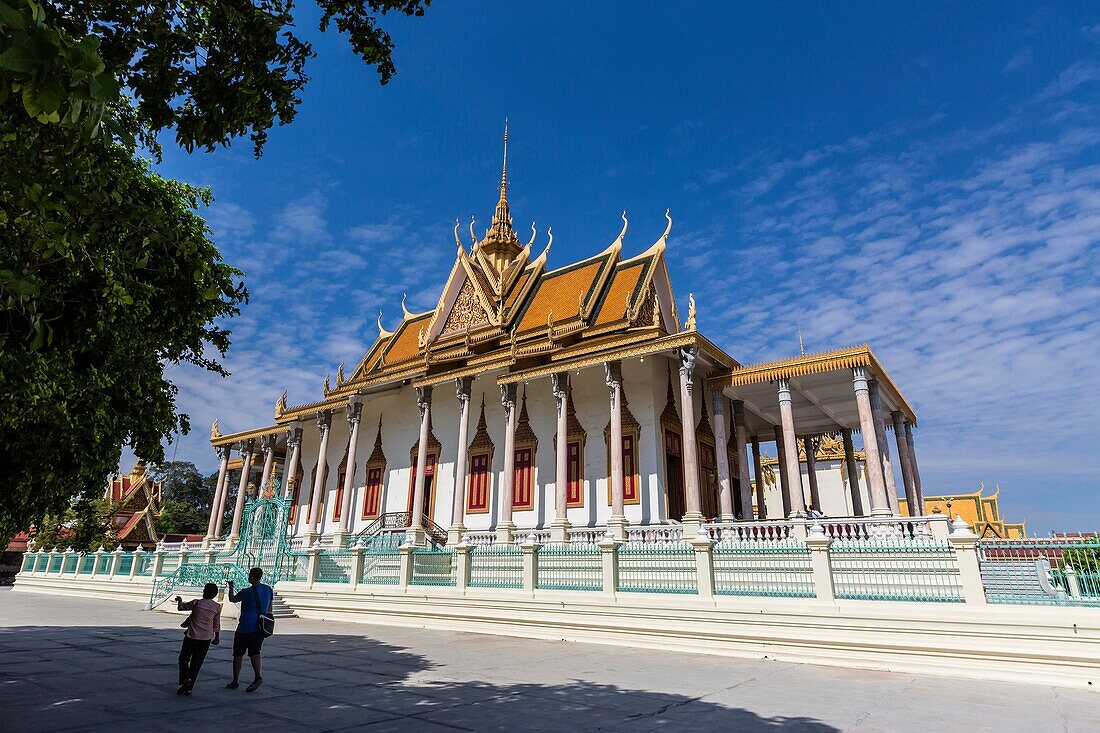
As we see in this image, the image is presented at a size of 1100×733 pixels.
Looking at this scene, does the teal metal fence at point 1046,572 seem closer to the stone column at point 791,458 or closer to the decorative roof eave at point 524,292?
the stone column at point 791,458

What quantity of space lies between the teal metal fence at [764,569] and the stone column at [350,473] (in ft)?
43.2

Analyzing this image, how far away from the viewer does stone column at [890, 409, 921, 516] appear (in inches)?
680

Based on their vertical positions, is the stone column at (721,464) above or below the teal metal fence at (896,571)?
above

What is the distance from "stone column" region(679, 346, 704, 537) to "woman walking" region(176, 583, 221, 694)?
983 cm

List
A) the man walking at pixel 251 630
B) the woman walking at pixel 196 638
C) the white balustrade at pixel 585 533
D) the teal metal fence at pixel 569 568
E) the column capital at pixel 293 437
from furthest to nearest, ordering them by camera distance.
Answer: the column capital at pixel 293 437 < the white balustrade at pixel 585 533 < the teal metal fence at pixel 569 568 < the man walking at pixel 251 630 < the woman walking at pixel 196 638

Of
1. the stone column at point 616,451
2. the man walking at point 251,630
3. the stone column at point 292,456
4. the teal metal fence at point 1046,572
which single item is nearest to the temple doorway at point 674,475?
the stone column at point 616,451

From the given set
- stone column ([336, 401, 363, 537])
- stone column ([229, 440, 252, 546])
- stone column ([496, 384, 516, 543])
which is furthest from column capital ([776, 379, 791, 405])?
stone column ([229, 440, 252, 546])

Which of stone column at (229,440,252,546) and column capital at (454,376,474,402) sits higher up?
column capital at (454,376,474,402)

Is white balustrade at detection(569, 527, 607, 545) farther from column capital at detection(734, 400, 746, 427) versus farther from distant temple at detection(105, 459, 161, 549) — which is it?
distant temple at detection(105, 459, 161, 549)

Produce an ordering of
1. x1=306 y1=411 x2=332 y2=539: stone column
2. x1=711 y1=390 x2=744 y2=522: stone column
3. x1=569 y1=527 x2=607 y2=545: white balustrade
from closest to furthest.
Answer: x1=711 y1=390 x2=744 y2=522: stone column < x1=569 y1=527 x2=607 y2=545: white balustrade < x1=306 y1=411 x2=332 y2=539: stone column

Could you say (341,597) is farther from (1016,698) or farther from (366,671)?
(1016,698)

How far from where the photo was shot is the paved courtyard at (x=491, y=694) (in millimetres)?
4617

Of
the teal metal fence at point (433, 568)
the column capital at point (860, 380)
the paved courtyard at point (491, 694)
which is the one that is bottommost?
the paved courtyard at point (491, 694)

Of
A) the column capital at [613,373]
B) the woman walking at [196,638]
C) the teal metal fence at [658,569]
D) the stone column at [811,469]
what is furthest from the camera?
the stone column at [811,469]
